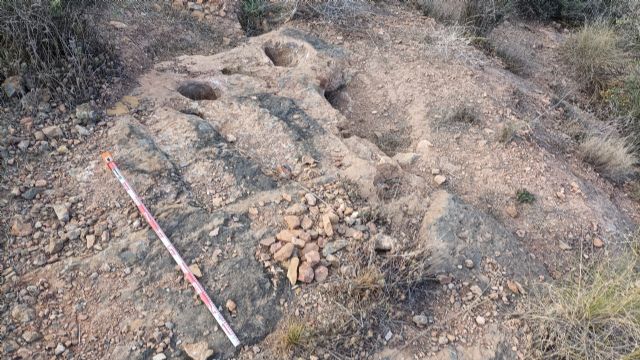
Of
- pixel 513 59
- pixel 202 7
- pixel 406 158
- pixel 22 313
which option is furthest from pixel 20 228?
pixel 513 59

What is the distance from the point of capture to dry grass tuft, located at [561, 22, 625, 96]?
19.1 feet

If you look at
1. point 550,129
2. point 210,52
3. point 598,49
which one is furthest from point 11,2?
point 598,49

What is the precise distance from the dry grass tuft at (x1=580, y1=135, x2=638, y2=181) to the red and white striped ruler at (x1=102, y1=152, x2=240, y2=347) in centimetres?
356

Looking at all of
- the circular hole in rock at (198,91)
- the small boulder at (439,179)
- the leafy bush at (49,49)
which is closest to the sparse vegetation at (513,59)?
the small boulder at (439,179)

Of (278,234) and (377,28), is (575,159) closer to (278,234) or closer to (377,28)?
(377,28)

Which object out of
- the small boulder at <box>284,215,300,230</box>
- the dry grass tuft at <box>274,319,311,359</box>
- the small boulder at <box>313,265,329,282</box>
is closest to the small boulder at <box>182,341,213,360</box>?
the dry grass tuft at <box>274,319,311,359</box>

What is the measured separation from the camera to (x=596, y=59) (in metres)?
5.88

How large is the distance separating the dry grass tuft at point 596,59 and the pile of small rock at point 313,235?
4074mm

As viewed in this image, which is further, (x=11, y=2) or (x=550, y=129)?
(x=550, y=129)

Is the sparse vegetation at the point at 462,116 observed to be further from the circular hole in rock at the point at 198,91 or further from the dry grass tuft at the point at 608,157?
the circular hole in rock at the point at 198,91

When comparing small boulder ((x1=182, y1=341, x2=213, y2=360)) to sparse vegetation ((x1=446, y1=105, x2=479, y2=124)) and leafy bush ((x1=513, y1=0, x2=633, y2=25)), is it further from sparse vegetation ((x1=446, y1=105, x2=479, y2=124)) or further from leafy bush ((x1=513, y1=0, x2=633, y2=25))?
leafy bush ((x1=513, y1=0, x2=633, y2=25))

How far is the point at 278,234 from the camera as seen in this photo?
294 cm

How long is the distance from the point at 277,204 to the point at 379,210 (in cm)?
64

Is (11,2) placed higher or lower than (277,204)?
higher
